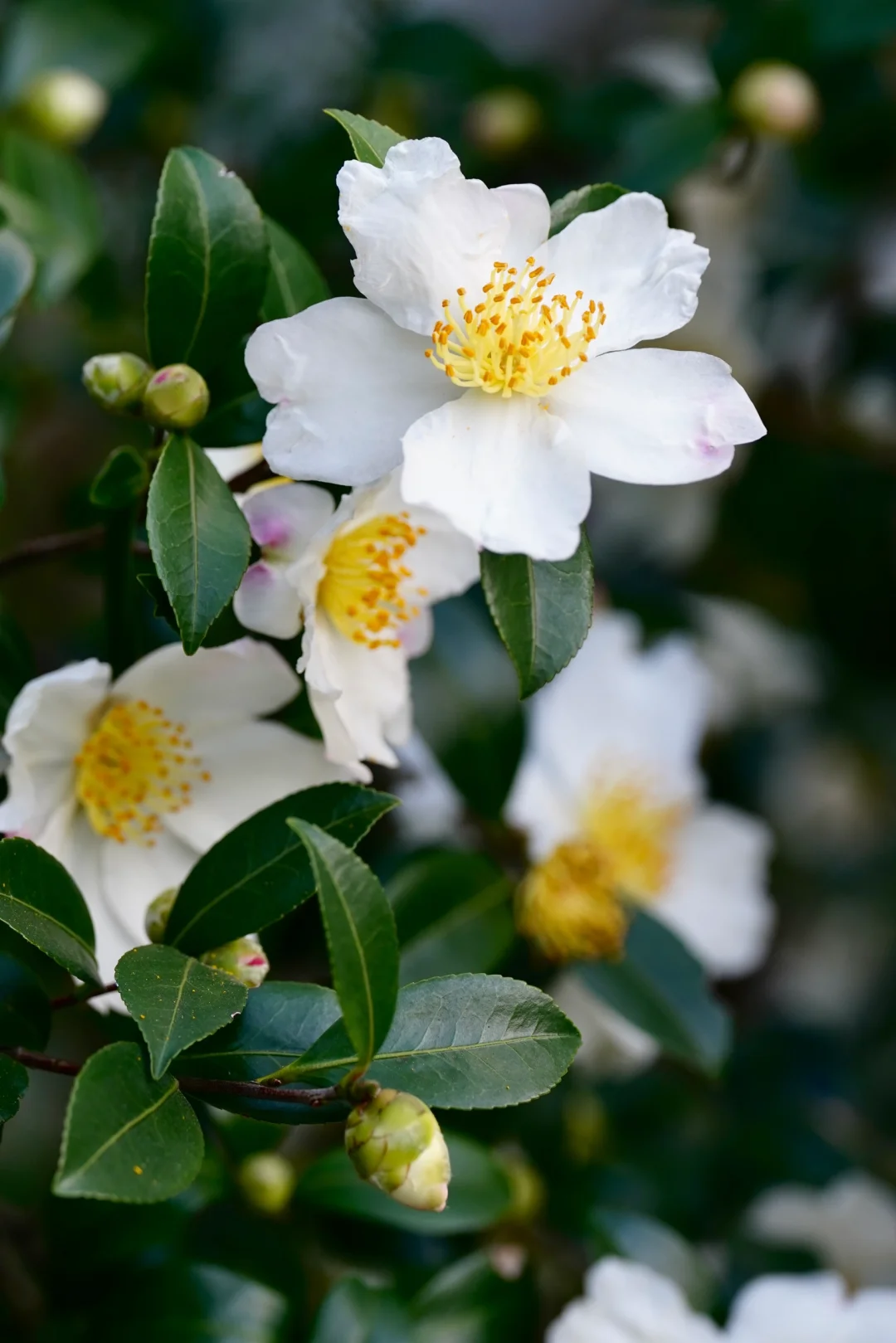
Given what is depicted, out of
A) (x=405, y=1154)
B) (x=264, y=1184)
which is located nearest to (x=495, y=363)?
(x=405, y=1154)

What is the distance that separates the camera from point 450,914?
1.05m

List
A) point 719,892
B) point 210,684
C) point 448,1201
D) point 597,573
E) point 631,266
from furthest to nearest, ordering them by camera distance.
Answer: point 597,573
point 719,892
point 448,1201
point 210,684
point 631,266

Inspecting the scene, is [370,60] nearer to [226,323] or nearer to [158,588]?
[226,323]

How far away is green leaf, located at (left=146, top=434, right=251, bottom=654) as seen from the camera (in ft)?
2.04

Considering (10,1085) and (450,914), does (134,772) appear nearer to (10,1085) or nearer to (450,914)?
(10,1085)

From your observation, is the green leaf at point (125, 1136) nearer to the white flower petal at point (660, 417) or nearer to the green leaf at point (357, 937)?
the green leaf at point (357, 937)

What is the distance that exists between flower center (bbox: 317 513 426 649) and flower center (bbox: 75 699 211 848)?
13 cm

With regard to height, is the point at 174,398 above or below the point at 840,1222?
above

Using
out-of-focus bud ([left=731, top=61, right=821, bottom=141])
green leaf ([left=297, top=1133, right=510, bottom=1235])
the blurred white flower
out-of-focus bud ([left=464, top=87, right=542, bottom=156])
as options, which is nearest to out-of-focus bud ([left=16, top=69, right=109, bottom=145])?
out-of-focus bud ([left=464, top=87, right=542, bottom=156])

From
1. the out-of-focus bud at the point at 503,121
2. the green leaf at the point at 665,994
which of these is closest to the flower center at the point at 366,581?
the green leaf at the point at 665,994

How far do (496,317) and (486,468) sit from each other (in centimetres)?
9

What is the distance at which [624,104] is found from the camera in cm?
152

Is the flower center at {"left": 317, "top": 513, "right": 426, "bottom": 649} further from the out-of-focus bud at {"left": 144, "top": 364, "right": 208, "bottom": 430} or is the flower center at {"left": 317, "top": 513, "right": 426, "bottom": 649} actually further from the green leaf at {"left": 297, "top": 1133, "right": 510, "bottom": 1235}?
the green leaf at {"left": 297, "top": 1133, "right": 510, "bottom": 1235}

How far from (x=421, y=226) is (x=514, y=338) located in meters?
0.08
